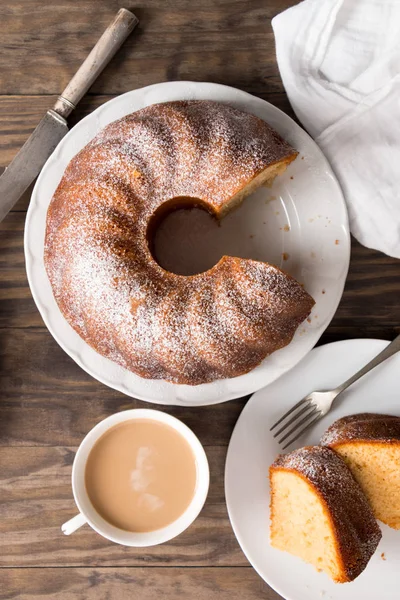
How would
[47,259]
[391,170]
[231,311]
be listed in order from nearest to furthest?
Answer: [231,311] → [47,259] → [391,170]

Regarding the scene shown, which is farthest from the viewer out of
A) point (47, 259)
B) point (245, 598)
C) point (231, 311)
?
point (245, 598)

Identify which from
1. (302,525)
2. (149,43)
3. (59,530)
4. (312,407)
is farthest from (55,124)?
(302,525)

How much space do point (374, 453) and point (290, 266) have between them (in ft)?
1.93

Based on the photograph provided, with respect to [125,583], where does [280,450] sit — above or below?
above

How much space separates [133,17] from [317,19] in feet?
1.81

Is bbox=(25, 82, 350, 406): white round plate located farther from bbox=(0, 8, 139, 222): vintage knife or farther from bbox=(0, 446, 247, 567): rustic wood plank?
bbox=(0, 446, 247, 567): rustic wood plank

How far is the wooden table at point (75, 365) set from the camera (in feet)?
5.94

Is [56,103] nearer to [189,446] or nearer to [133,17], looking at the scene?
[133,17]

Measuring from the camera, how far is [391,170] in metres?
1.73

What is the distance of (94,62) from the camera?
1.74m

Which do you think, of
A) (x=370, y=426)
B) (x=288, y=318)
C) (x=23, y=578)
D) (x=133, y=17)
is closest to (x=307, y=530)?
(x=370, y=426)

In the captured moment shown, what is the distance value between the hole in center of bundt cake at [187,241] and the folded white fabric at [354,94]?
0.43m

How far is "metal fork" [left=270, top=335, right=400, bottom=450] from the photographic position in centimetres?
170

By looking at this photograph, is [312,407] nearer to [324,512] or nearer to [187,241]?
[324,512]
